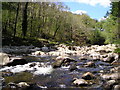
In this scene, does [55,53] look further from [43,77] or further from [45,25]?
[45,25]

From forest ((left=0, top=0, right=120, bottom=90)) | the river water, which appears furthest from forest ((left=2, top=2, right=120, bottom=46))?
the river water

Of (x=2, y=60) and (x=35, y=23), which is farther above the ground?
(x=35, y=23)

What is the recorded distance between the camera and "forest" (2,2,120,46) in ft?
81.5

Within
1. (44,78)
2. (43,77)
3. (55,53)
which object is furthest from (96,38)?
(44,78)

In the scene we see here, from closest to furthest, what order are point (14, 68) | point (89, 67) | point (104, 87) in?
1. point (104, 87)
2. point (14, 68)
3. point (89, 67)

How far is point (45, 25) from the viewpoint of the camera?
124 feet

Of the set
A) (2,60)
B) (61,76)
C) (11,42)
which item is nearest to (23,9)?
(11,42)

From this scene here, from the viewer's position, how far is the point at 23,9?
90.5ft

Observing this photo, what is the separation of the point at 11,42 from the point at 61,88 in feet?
51.7

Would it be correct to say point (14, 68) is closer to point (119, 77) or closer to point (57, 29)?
point (119, 77)

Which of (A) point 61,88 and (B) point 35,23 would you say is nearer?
(A) point 61,88

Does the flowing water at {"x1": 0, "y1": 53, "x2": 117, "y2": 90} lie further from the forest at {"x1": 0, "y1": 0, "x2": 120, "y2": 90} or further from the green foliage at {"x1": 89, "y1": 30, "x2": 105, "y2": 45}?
the green foliage at {"x1": 89, "y1": 30, "x2": 105, "y2": 45}

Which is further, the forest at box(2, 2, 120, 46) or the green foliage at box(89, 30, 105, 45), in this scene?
the green foliage at box(89, 30, 105, 45)

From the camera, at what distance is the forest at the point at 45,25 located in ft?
81.5
